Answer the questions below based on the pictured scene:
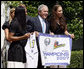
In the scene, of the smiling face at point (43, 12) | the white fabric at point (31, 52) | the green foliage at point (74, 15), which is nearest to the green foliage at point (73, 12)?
the green foliage at point (74, 15)

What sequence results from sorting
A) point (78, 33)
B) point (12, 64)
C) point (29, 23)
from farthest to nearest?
point (78, 33) → point (29, 23) → point (12, 64)

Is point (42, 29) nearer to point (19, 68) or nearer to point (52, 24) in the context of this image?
point (52, 24)

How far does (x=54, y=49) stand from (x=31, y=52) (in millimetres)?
674

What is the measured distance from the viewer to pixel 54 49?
6812mm

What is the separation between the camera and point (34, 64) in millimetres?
6281

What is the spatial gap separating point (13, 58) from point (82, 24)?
10.5 metres

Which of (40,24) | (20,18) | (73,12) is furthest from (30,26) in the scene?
(73,12)

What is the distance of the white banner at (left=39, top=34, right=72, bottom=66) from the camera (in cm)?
664

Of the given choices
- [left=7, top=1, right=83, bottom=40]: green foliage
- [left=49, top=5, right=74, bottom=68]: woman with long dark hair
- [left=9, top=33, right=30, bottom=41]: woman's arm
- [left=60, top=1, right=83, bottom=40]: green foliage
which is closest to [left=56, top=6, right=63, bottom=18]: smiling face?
[left=49, top=5, right=74, bottom=68]: woman with long dark hair

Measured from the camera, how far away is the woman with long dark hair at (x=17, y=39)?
6051 millimetres

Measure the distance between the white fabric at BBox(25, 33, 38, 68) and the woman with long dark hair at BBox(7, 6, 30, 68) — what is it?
95 mm

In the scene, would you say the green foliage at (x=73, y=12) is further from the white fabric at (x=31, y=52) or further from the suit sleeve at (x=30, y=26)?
the white fabric at (x=31, y=52)

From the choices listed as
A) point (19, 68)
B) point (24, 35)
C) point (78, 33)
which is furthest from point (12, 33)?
point (78, 33)

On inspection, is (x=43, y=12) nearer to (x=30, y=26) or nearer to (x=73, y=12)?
(x=30, y=26)
